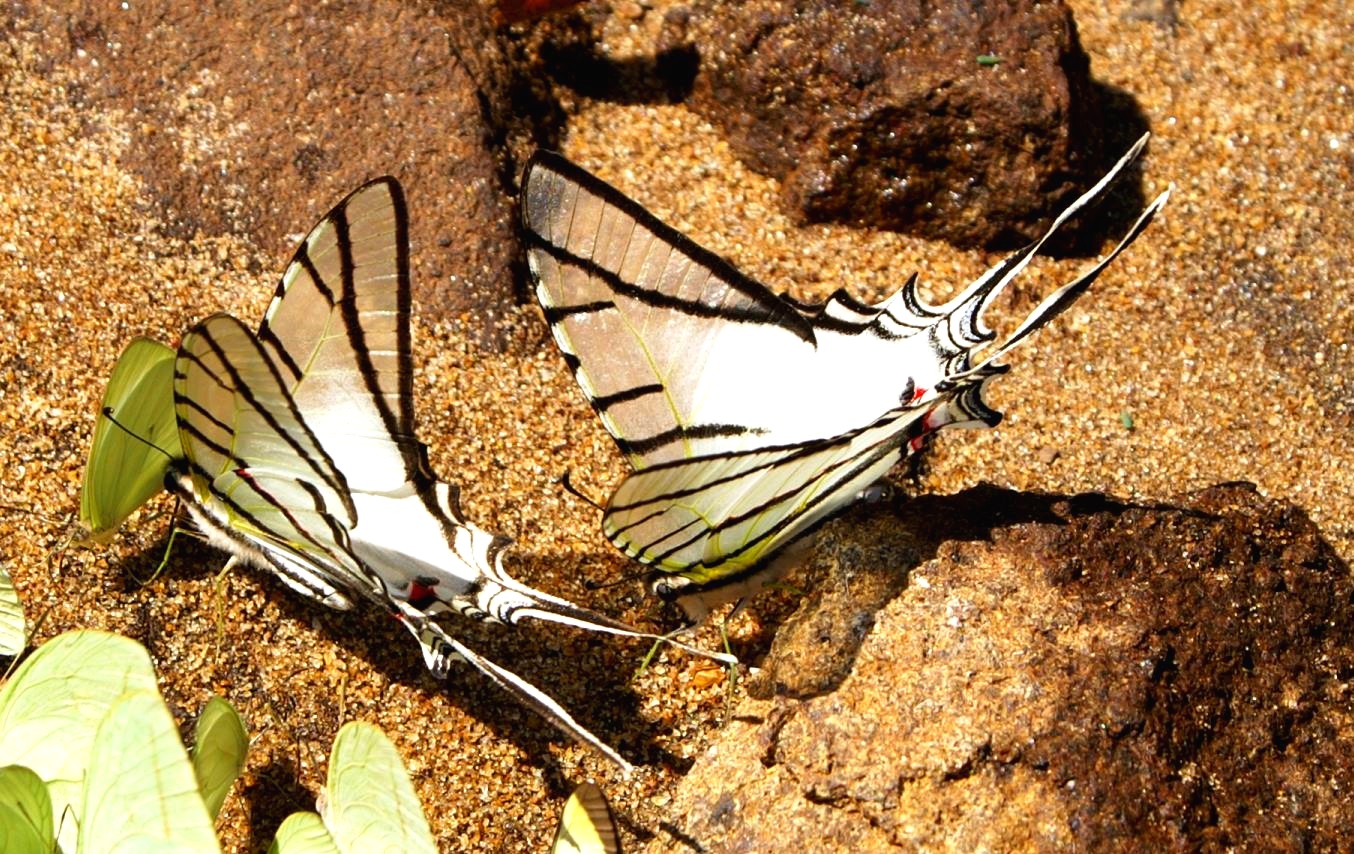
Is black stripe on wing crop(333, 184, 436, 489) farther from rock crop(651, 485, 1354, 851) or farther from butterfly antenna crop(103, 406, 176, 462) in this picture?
rock crop(651, 485, 1354, 851)

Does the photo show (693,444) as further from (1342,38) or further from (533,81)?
(1342,38)

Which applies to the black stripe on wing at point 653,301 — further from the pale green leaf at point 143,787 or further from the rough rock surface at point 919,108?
the pale green leaf at point 143,787

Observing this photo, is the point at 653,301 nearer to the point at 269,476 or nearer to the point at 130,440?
the point at 269,476

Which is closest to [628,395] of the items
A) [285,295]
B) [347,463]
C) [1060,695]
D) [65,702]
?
[347,463]

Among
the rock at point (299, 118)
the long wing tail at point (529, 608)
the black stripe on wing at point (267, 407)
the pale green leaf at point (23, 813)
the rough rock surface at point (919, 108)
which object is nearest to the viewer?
the pale green leaf at point (23, 813)

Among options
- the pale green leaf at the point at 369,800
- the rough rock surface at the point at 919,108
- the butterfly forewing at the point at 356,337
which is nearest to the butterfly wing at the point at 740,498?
the butterfly forewing at the point at 356,337

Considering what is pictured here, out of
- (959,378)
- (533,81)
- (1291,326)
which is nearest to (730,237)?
(533,81)

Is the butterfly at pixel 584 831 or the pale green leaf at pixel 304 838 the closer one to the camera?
the pale green leaf at pixel 304 838
